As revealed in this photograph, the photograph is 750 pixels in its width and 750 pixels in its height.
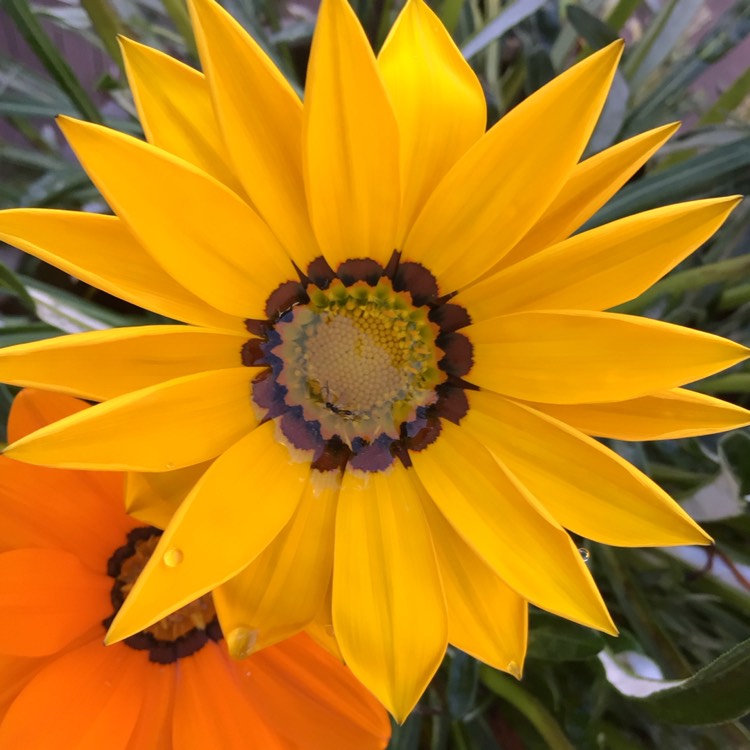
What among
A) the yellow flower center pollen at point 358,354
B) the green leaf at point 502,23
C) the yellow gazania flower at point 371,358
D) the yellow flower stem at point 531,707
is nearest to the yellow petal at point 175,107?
the yellow gazania flower at point 371,358

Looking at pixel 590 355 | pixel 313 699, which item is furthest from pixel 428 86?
pixel 313 699

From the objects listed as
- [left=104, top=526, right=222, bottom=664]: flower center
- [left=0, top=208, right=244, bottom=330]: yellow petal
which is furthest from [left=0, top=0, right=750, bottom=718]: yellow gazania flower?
[left=104, top=526, right=222, bottom=664]: flower center

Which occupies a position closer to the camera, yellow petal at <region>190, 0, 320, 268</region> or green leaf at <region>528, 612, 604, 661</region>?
yellow petal at <region>190, 0, 320, 268</region>

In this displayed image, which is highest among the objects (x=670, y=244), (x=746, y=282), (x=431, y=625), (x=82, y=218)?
(x=82, y=218)

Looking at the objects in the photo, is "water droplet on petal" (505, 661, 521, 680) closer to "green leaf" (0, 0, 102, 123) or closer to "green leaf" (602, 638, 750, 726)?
"green leaf" (602, 638, 750, 726)

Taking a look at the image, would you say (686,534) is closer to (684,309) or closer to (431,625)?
(431,625)

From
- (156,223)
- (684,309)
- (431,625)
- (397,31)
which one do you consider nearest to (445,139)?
(397,31)
